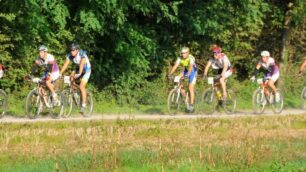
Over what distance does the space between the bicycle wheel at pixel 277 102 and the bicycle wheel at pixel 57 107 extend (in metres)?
7.18

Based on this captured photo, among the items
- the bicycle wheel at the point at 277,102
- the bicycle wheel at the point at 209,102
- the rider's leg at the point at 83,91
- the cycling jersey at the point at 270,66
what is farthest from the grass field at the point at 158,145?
the bicycle wheel at the point at 209,102

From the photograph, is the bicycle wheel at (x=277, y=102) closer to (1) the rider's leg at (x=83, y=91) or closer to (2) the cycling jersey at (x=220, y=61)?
(2) the cycling jersey at (x=220, y=61)

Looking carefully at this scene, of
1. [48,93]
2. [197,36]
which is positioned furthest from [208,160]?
[197,36]

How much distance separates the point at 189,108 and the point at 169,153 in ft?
33.0

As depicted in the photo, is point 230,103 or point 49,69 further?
point 230,103

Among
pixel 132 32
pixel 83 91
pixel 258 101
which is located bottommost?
pixel 258 101

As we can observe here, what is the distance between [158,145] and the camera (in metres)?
13.6

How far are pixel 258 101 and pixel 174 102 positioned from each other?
9.43 feet

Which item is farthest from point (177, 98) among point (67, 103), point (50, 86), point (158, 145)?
point (158, 145)

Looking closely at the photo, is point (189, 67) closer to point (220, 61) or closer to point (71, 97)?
point (220, 61)

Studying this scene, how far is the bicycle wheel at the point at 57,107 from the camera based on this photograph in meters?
19.7

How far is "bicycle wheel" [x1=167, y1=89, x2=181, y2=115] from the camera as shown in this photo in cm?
2161

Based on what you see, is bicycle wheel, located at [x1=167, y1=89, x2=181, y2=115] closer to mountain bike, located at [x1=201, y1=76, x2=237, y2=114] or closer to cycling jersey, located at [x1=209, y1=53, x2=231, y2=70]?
mountain bike, located at [x1=201, y1=76, x2=237, y2=114]

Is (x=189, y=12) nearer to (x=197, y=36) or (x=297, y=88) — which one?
(x=197, y=36)
